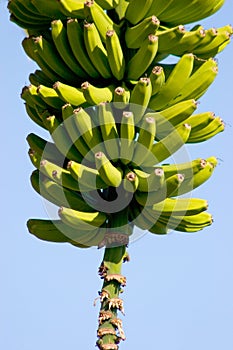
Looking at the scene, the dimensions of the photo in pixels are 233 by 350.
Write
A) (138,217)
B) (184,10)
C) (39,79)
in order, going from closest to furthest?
(138,217) < (184,10) < (39,79)

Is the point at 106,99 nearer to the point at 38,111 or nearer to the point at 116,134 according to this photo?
the point at 116,134

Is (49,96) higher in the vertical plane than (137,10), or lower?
lower

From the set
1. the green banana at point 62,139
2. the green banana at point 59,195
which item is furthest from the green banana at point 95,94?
the green banana at point 59,195

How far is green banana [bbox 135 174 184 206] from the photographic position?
313 centimetres

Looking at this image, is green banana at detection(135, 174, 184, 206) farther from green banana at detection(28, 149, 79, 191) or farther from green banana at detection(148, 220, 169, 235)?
green banana at detection(28, 149, 79, 191)

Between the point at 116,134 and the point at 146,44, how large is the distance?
47 centimetres

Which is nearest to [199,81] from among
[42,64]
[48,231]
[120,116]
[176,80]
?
[176,80]

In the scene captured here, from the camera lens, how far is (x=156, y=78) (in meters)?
3.30

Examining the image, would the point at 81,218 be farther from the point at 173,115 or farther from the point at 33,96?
the point at 33,96

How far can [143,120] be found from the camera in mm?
3277

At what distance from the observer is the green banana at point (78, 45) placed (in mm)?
3502

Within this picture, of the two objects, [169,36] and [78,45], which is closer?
[169,36]

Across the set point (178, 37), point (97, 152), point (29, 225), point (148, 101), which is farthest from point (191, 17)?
point (29, 225)

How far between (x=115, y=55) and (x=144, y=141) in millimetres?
480
